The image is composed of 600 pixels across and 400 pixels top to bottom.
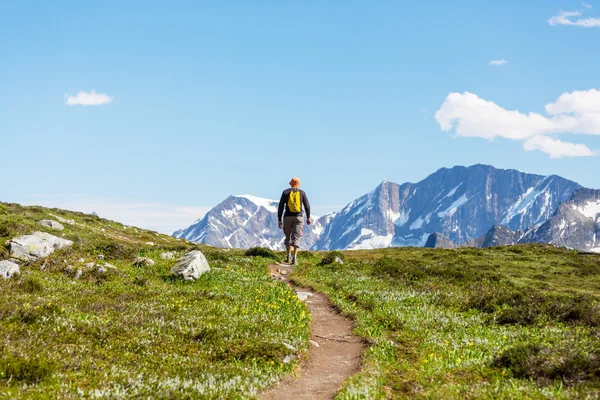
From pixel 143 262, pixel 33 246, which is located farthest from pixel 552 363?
pixel 33 246

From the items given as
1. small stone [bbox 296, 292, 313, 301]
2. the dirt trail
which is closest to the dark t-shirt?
small stone [bbox 296, 292, 313, 301]

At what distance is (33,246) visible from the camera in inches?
787

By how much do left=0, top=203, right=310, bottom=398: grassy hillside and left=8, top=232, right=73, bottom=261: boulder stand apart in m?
0.42

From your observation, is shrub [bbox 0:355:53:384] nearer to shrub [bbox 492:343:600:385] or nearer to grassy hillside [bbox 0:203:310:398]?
grassy hillside [bbox 0:203:310:398]

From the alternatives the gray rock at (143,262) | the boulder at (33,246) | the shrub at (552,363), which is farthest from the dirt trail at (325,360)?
the boulder at (33,246)

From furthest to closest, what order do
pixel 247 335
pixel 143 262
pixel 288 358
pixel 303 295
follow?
pixel 143 262 → pixel 303 295 → pixel 247 335 → pixel 288 358

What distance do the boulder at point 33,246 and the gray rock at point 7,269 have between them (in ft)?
7.76

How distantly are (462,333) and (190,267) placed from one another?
459 inches

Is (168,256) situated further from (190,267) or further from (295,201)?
(295,201)

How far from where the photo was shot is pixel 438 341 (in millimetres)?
12844

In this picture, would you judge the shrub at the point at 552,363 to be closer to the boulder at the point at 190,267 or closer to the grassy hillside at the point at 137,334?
the grassy hillside at the point at 137,334

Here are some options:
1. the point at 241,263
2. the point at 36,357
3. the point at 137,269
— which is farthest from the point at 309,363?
the point at 241,263

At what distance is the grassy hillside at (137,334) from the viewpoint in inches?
335

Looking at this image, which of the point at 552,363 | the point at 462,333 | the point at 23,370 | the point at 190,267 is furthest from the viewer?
the point at 190,267
